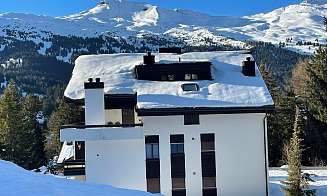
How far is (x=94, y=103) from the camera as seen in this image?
26.1 meters

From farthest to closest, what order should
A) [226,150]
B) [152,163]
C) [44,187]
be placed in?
[226,150]
[152,163]
[44,187]

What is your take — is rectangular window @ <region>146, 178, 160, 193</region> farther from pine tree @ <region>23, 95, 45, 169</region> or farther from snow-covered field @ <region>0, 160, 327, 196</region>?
pine tree @ <region>23, 95, 45, 169</region>

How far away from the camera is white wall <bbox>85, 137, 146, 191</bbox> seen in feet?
82.9

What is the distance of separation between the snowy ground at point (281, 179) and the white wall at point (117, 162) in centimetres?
649

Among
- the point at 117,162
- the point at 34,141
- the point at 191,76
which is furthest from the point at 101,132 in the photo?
the point at 34,141

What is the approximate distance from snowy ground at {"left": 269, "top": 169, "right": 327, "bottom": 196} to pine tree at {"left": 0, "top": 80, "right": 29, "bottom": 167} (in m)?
22.4

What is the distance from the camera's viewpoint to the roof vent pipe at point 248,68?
2988 cm

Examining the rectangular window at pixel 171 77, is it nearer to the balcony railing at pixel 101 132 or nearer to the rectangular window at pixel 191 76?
the rectangular window at pixel 191 76

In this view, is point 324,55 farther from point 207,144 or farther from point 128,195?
point 128,195

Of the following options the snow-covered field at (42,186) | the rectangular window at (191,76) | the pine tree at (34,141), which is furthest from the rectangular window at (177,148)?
the pine tree at (34,141)

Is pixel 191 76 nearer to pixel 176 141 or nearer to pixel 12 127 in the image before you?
pixel 176 141

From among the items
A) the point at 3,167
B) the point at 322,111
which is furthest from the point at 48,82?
the point at 3,167

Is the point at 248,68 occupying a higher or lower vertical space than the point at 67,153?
higher

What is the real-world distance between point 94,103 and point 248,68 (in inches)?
344
